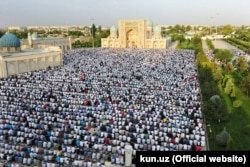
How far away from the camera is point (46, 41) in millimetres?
59719

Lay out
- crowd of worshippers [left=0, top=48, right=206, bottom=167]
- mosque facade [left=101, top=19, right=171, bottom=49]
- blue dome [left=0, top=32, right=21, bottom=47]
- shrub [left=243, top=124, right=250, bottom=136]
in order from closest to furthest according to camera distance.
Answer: crowd of worshippers [left=0, top=48, right=206, bottom=167]
shrub [left=243, top=124, right=250, bottom=136]
blue dome [left=0, top=32, right=21, bottom=47]
mosque facade [left=101, top=19, right=171, bottom=49]

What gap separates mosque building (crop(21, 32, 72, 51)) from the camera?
56.3 m

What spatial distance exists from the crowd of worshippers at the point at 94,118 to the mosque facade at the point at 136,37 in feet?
132

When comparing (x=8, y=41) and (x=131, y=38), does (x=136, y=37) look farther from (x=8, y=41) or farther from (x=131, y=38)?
(x=8, y=41)

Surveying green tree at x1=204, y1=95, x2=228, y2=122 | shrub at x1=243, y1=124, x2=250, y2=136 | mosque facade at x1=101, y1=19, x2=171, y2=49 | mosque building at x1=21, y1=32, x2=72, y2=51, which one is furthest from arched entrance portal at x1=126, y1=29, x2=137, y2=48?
Answer: shrub at x1=243, y1=124, x2=250, y2=136

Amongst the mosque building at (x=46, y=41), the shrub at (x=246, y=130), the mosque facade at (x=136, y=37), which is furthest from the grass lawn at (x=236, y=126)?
the mosque facade at (x=136, y=37)

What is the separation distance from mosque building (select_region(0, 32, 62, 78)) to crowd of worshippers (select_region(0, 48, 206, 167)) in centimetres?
556

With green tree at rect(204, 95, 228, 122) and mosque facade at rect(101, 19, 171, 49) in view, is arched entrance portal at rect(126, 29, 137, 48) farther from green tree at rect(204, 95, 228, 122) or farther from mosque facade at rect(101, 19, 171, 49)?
green tree at rect(204, 95, 228, 122)

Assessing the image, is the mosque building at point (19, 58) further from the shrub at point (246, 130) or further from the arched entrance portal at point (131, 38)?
the arched entrance portal at point (131, 38)

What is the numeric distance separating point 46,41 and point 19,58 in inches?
1014

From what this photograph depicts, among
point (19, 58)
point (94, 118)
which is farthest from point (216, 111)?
point (19, 58)

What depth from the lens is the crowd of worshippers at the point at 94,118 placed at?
14.3 m

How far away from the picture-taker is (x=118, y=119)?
1783cm

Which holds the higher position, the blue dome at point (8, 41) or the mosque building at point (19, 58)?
the blue dome at point (8, 41)
